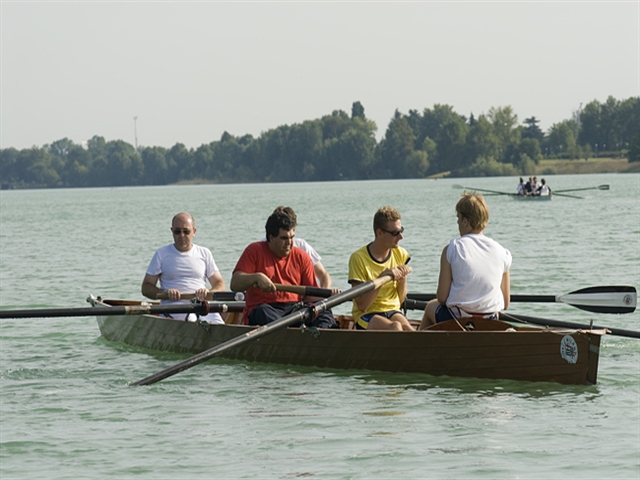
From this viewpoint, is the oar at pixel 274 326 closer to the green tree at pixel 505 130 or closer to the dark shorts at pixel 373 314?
the dark shorts at pixel 373 314

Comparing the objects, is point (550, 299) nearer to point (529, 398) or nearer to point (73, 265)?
point (529, 398)

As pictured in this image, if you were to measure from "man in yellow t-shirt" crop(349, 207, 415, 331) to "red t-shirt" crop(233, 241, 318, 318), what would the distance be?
65cm

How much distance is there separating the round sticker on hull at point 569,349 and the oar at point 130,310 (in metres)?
3.99

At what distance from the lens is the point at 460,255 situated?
9.59 m

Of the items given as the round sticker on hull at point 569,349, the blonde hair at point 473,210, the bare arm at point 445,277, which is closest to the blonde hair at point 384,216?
the bare arm at point 445,277

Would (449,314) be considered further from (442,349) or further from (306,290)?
(306,290)

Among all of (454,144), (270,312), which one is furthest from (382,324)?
(454,144)

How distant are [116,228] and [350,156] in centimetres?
14288

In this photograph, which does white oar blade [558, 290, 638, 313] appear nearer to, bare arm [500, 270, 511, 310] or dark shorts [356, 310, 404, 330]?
bare arm [500, 270, 511, 310]

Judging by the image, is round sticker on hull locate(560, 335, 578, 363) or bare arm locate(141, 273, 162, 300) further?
bare arm locate(141, 273, 162, 300)

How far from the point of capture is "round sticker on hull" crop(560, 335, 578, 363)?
10.0 m

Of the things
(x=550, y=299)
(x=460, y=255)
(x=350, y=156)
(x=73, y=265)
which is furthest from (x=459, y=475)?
(x=350, y=156)

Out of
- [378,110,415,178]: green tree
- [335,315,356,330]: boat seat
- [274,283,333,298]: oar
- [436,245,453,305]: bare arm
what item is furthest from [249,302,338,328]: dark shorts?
[378,110,415,178]: green tree

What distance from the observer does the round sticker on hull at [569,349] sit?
1002cm
